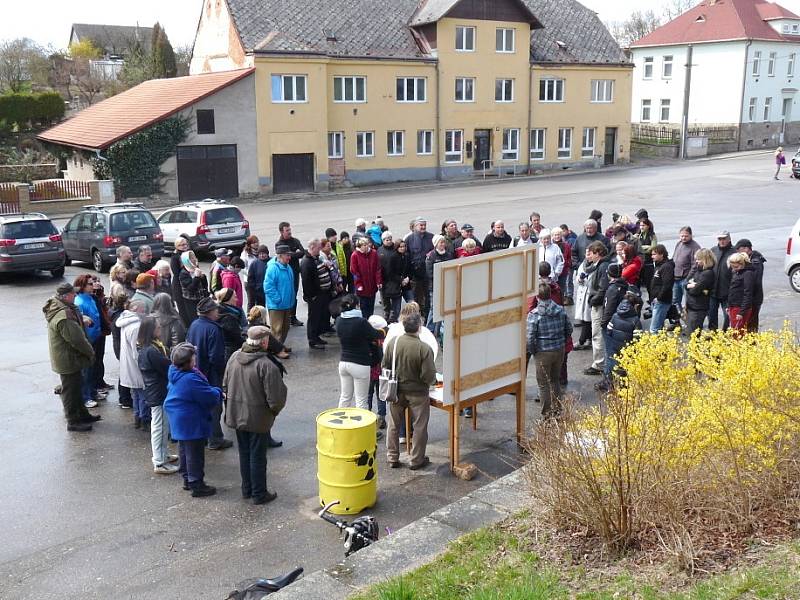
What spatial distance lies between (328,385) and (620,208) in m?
22.6

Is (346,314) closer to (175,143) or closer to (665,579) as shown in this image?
(665,579)

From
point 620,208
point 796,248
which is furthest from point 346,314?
point 620,208

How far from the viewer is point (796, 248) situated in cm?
1627

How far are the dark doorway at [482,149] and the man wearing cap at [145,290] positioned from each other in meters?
37.7

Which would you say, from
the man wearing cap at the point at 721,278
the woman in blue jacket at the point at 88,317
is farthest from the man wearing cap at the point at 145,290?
the man wearing cap at the point at 721,278

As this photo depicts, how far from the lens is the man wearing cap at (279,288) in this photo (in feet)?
41.7

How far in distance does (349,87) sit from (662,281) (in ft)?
105

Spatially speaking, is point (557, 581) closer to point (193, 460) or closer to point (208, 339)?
point (193, 460)

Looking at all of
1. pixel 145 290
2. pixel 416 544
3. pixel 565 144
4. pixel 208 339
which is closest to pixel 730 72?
pixel 565 144

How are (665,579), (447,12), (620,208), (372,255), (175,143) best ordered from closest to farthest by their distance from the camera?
(665,579) → (372,255) → (620,208) → (175,143) → (447,12)

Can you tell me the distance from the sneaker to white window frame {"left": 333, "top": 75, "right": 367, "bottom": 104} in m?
34.5

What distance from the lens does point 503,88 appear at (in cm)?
4631

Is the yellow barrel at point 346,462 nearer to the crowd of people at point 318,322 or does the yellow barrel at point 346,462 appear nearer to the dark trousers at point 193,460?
the crowd of people at point 318,322

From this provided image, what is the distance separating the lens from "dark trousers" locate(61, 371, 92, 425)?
9734 mm
